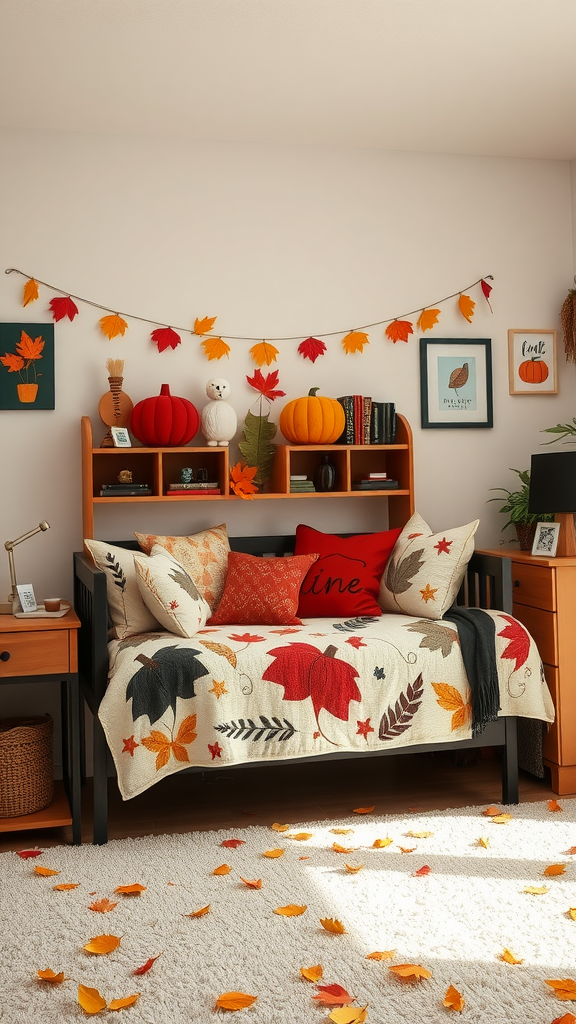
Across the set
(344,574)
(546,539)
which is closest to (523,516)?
(546,539)

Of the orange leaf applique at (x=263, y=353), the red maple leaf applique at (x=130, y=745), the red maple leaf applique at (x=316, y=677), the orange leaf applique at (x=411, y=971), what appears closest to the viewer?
the orange leaf applique at (x=411, y=971)

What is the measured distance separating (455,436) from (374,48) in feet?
5.28

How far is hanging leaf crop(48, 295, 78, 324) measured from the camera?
135 inches

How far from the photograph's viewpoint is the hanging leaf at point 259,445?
3.55 metres

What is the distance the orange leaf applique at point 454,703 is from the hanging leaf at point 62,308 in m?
2.00

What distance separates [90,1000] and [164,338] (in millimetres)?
2474

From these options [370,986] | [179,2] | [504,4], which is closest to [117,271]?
[179,2]

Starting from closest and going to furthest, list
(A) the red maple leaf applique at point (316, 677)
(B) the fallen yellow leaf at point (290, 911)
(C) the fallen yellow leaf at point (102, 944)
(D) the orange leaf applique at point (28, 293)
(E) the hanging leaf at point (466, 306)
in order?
1. (C) the fallen yellow leaf at point (102, 944)
2. (B) the fallen yellow leaf at point (290, 911)
3. (A) the red maple leaf applique at point (316, 677)
4. (D) the orange leaf applique at point (28, 293)
5. (E) the hanging leaf at point (466, 306)

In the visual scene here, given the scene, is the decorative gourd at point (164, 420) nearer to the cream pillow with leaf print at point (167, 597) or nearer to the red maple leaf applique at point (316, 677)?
the cream pillow with leaf print at point (167, 597)

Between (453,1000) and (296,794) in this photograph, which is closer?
(453,1000)

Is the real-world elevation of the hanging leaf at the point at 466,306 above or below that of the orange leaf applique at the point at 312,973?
above

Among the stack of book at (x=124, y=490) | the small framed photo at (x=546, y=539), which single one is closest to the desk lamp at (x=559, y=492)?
the small framed photo at (x=546, y=539)

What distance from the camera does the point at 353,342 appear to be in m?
3.74

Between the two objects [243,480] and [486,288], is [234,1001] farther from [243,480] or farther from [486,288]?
[486,288]
